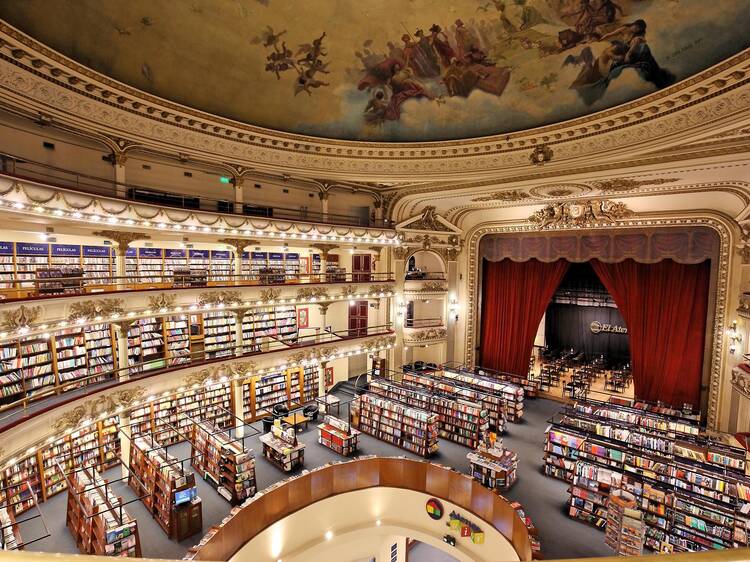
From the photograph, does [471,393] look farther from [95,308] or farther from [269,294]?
[95,308]

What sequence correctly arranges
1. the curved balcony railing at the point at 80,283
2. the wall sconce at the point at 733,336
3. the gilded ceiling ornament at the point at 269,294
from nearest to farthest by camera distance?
the curved balcony railing at the point at 80,283
the wall sconce at the point at 733,336
the gilded ceiling ornament at the point at 269,294

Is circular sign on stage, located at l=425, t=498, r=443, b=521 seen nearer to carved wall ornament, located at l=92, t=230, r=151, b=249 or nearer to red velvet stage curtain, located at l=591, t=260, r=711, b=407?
red velvet stage curtain, located at l=591, t=260, r=711, b=407

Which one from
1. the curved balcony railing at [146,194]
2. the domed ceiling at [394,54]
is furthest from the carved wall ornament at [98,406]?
the domed ceiling at [394,54]

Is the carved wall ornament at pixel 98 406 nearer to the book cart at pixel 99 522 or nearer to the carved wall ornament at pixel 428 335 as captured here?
the book cart at pixel 99 522

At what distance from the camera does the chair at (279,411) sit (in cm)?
1353

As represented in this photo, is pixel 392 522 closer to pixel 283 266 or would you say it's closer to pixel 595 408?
pixel 595 408

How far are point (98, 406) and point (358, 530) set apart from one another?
708cm

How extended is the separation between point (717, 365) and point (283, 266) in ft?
52.6

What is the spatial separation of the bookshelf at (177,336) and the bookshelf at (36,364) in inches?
127

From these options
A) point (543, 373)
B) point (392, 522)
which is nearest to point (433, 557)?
point (392, 522)

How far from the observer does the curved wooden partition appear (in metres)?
8.18

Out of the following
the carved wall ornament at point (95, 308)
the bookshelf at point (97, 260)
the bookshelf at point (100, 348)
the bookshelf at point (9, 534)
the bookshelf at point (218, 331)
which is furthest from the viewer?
the bookshelf at point (218, 331)

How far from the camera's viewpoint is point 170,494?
27.7 feet

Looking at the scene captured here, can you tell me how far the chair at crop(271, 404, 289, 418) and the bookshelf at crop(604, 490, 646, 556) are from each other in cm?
955
